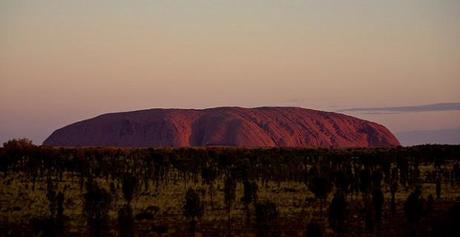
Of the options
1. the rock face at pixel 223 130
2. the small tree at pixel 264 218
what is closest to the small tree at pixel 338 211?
the small tree at pixel 264 218

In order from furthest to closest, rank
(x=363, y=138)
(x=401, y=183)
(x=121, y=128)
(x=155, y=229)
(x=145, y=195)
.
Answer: (x=363, y=138) < (x=121, y=128) < (x=401, y=183) < (x=145, y=195) < (x=155, y=229)

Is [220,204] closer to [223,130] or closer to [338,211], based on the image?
[338,211]

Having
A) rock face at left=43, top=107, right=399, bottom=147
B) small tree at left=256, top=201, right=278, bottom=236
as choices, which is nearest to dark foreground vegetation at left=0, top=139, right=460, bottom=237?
small tree at left=256, top=201, right=278, bottom=236

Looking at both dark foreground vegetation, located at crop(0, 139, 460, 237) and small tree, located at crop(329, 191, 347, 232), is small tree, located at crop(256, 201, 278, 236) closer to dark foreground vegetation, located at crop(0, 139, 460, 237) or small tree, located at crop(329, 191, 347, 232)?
dark foreground vegetation, located at crop(0, 139, 460, 237)

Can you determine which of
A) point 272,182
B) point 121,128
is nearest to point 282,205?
point 272,182

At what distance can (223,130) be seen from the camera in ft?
555

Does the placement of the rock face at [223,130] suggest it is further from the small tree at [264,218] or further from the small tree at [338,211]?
the small tree at [338,211]

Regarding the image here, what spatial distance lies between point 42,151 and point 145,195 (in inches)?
1253

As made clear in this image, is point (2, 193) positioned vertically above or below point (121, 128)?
below

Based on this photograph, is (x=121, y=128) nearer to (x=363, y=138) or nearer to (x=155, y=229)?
(x=363, y=138)

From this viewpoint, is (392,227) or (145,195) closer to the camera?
(392,227)

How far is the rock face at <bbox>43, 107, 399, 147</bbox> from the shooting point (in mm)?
170375

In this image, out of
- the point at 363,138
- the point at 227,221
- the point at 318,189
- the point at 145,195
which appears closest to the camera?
the point at 227,221

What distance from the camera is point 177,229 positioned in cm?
3291
